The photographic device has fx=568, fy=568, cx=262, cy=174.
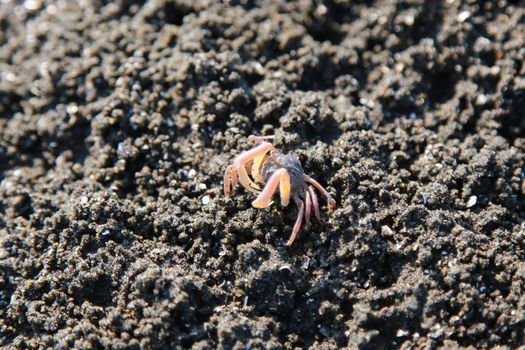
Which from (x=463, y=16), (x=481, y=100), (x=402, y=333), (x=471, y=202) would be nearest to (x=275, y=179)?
(x=402, y=333)

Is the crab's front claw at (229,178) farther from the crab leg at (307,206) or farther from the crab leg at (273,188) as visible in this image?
the crab leg at (307,206)

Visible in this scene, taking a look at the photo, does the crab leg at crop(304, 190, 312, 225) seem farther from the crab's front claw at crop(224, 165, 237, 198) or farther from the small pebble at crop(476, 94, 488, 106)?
the small pebble at crop(476, 94, 488, 106)

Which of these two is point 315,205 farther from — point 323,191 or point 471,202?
point 471,202

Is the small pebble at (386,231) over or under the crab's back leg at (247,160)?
under

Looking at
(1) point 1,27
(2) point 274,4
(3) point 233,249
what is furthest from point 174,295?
(1) point 1,27

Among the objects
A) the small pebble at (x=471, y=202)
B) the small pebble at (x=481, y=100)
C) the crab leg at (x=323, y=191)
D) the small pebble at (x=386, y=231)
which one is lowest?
the small pebble at (x=386, y=231)

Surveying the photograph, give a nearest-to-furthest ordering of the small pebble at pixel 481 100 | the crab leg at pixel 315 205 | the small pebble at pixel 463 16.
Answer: the crab leg at pixel 315 205, the small pebble at pixel 481 100, the small pebble at pixel 463 16

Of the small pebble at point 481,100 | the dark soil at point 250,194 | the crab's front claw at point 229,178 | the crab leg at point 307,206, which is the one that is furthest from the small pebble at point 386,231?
the small pebble at point 481,100

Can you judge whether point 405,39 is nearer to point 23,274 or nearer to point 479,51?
point 479,51
